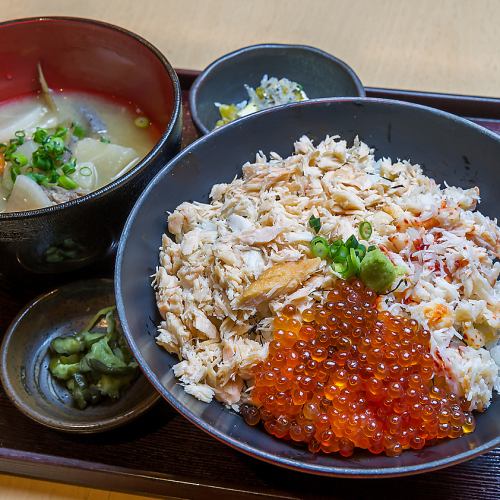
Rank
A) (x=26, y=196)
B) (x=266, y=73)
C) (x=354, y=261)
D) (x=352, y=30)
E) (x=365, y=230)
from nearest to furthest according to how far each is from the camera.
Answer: (x=354, y=261)
(x=365, y=230)
(x=26, y=196)
(x=266, y=73)
(x=352, y=30)

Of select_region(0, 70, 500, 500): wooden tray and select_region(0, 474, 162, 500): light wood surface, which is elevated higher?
select_region(0, 70, 500, 500): wooden tray

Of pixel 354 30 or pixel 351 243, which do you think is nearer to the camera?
pixel 351 243

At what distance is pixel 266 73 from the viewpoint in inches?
95.7

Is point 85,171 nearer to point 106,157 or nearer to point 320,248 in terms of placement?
point 106,157

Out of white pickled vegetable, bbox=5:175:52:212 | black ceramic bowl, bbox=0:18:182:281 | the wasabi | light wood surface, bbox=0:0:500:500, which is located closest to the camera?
the wasabi

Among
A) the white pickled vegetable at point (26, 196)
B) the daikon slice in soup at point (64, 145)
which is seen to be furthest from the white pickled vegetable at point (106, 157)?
the white pickled vegetable at point (26, 196)

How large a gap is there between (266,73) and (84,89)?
0.72 metres

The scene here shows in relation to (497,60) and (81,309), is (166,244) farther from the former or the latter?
(497,60)

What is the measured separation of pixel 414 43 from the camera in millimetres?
2734

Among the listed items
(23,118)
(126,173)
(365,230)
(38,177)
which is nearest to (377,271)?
(365,230)

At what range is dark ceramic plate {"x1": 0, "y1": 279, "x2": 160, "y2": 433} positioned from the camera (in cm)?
152

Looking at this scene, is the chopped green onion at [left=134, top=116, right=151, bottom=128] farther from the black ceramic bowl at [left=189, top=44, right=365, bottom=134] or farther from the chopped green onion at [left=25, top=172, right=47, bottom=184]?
the chopped green onion at [left=25, top=172, right=47, bottom=184]

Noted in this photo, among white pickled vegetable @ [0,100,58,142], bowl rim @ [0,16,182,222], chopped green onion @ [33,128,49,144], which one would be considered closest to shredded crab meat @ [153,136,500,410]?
bowl rim @ [0,16,182,222]

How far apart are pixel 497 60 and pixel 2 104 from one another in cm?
207
